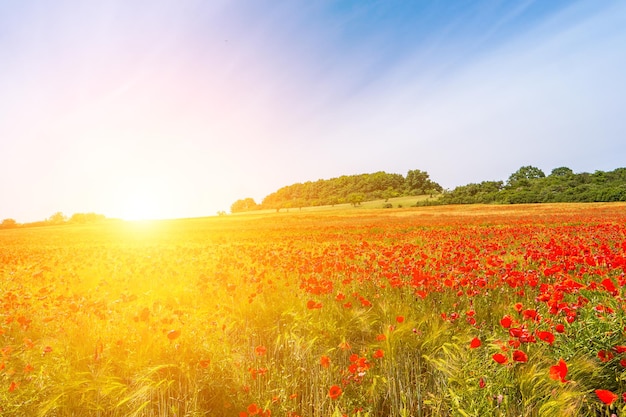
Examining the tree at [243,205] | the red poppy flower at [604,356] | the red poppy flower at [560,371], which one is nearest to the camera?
the red poppy flower at [560,371]

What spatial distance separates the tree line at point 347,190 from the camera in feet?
356

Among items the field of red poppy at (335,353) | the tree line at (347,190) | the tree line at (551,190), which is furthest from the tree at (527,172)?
the field of red poppy at (335,353)

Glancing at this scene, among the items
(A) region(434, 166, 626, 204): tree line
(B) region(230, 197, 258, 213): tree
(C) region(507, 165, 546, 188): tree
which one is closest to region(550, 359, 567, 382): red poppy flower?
(A) region(434, 166, 626, 204): tree line

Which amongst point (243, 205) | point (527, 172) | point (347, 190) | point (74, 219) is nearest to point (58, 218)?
point (74, 219)

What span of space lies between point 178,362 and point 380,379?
6.62 ft

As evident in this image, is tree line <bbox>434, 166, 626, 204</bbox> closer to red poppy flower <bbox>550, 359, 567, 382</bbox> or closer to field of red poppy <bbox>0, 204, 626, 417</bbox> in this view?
field of red poppy <bbox>0, 204, 626, 417</bbox>

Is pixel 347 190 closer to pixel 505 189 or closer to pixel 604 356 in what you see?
pixel 505 189

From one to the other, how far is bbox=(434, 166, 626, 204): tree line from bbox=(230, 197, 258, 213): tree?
7103 cm

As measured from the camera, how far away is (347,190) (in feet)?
432

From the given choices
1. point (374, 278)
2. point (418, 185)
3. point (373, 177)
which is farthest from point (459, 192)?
point (374, 278)

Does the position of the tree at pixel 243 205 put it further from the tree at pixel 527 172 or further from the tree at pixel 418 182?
the tree at pixel 527 172

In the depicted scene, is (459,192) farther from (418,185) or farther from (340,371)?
(340,371)

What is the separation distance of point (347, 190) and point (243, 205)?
1558 inches

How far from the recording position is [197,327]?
3.88m
